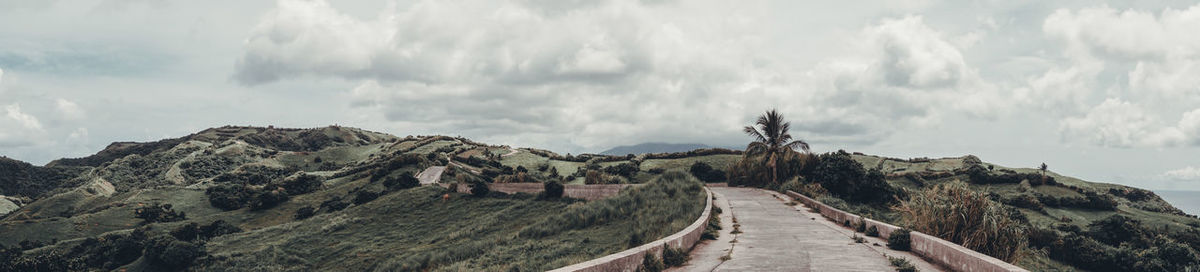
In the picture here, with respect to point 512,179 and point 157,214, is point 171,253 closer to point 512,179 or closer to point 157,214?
point 512,179

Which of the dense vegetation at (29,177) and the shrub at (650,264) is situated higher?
the shrub at (650,264)

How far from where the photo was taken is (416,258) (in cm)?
2609

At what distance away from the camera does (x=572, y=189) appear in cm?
3912

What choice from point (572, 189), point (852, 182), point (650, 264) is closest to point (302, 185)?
point (572, 189)

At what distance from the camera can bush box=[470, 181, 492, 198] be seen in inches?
1743

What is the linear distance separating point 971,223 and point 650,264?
674cm

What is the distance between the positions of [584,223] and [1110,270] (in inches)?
1136

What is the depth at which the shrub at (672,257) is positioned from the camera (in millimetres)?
10464

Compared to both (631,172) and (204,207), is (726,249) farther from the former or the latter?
(204,207)

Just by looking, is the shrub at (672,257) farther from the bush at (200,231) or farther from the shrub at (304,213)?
the shrub at (304,213)

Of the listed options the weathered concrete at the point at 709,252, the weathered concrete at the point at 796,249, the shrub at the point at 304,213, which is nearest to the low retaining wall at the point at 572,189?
the shrub at the point at 304,213

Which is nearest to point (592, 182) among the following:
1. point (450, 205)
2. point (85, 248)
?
point (450, 205)

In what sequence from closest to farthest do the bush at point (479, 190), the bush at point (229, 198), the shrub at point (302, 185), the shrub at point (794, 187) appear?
the shrub at point (794, 187) < the bush at point (479, 190) < the bush at point (229, 198) < the shrub at point (302, 185)

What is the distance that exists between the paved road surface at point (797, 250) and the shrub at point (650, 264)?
569 millimetres
